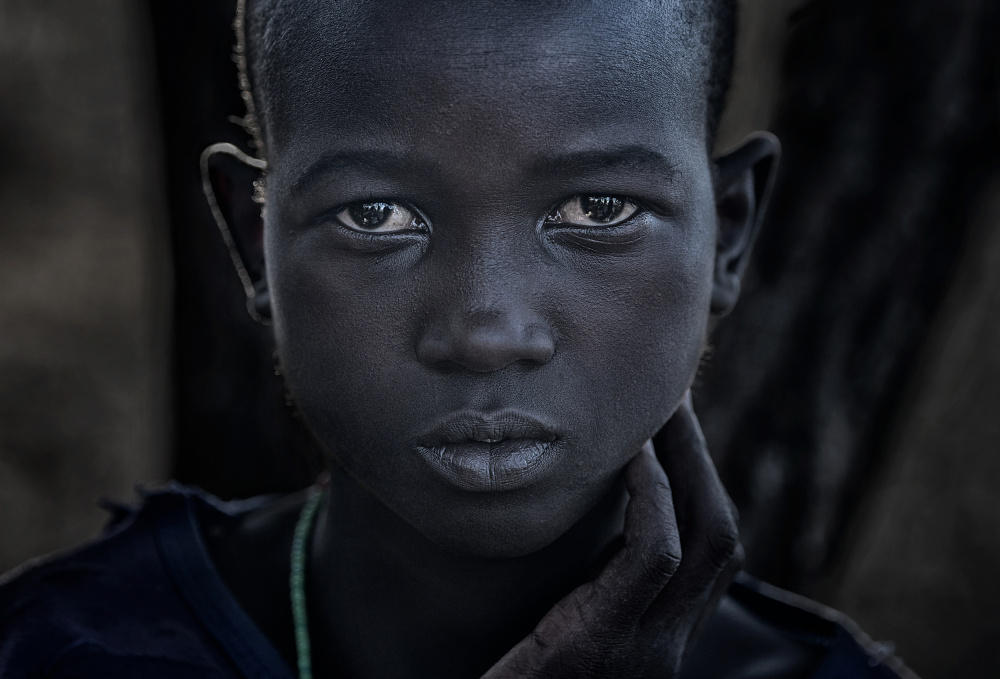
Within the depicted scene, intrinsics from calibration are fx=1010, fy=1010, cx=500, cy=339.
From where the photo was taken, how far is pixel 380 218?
1.31 m

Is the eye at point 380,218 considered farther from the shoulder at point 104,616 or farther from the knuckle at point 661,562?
the shoulder at point 104,616

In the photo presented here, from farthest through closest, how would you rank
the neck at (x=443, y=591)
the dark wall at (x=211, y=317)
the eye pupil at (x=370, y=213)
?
1. the dark wall at (x=211, y=317)
2. the neck at (x=443, y=591)
3. the eye pupil at (x=370, y=213)

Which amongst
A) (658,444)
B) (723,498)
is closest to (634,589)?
(723,498)

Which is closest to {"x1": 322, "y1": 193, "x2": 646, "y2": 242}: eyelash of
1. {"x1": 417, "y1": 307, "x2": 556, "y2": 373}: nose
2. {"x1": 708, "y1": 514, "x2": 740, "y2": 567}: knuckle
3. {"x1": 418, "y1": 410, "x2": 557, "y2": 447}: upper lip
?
{"x1": 417, "y1": 307, "x2": 556, "y2": 373}: nose

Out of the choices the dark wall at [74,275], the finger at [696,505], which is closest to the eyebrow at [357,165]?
the finger at [696,505]

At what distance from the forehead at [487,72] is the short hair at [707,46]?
116 mm

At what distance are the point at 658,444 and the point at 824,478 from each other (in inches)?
57.2

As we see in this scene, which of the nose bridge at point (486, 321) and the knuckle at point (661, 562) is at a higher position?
the nose bridge at point (486, 321)

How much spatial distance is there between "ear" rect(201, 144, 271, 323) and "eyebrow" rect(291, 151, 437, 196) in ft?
0.97

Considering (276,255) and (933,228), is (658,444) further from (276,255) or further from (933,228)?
(933,228)

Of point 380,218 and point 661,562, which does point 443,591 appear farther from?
point 380,218

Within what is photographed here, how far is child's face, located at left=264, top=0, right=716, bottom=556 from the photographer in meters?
1.23

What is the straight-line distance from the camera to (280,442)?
2828 millimetres

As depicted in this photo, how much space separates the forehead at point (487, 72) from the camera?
1222 millimetres
